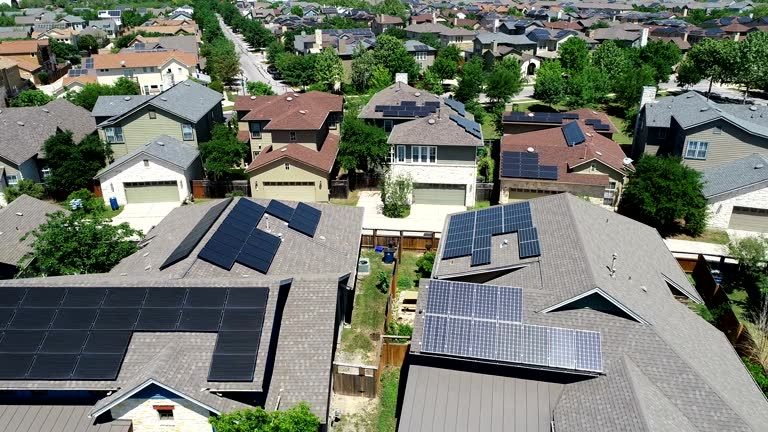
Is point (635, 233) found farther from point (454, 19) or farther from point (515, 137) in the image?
point (454, 19)

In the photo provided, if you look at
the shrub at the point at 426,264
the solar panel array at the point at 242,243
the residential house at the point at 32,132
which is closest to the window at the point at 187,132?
the residential house at the point at 32,132

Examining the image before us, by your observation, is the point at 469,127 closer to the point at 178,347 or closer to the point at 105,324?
the point at 178,347

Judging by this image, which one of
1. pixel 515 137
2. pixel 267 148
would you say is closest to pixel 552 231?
pixel 515 137

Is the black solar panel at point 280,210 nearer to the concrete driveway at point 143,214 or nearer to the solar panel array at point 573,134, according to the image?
the concrete driveway at point 143,214

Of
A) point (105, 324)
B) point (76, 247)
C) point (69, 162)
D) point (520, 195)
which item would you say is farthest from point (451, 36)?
point (105, 324)

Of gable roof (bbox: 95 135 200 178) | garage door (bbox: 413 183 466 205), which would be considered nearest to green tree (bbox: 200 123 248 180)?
gable roof (bbox: 95 135 200 178)
